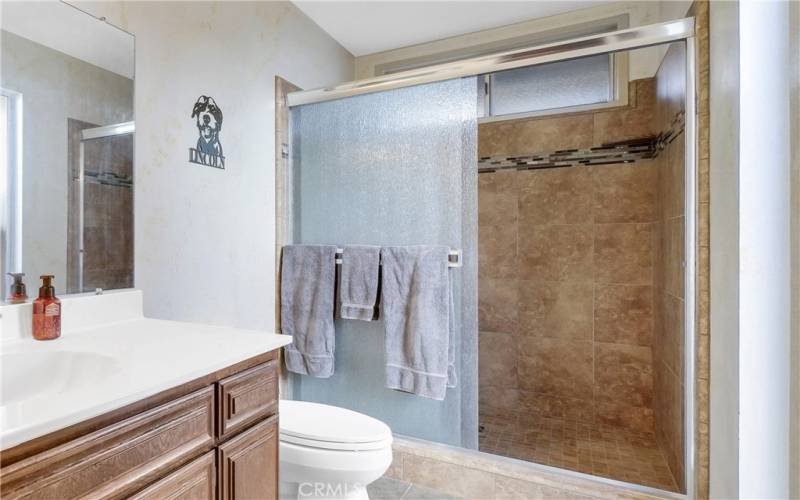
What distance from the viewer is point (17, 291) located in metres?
1.01

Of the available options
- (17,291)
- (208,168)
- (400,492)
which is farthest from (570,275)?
(17,291)

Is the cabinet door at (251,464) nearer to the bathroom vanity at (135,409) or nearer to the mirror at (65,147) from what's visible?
the bathroom vanity at (135,409)

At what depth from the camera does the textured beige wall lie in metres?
1.33

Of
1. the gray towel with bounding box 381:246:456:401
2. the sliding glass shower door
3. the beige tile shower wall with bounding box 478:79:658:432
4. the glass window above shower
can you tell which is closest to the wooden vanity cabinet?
the gray towel with bounding box 381:246:456:401

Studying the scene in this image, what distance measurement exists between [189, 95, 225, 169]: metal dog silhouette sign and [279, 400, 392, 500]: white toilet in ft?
3.25

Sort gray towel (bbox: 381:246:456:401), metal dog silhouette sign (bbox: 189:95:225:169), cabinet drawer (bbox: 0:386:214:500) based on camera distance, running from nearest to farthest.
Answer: cabinet drawer (bbox: 0:386:214:500) < metal dog silhouette sign (bbox: 189:95:225:169) < gray towel (bbox: 381:246:456:401)

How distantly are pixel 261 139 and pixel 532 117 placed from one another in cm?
156

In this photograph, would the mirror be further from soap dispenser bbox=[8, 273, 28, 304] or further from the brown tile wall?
the brown tile wall

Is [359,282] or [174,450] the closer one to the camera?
[174,450]

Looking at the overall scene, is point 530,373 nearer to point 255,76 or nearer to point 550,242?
point 550,242

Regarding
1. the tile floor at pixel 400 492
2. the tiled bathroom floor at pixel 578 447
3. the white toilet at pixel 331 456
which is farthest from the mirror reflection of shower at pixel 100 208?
the tiled bathroom floor at pixel 578 447

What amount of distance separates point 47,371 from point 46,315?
0.16m

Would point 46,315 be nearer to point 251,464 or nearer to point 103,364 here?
point 103,364

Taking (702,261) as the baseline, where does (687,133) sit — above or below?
above
